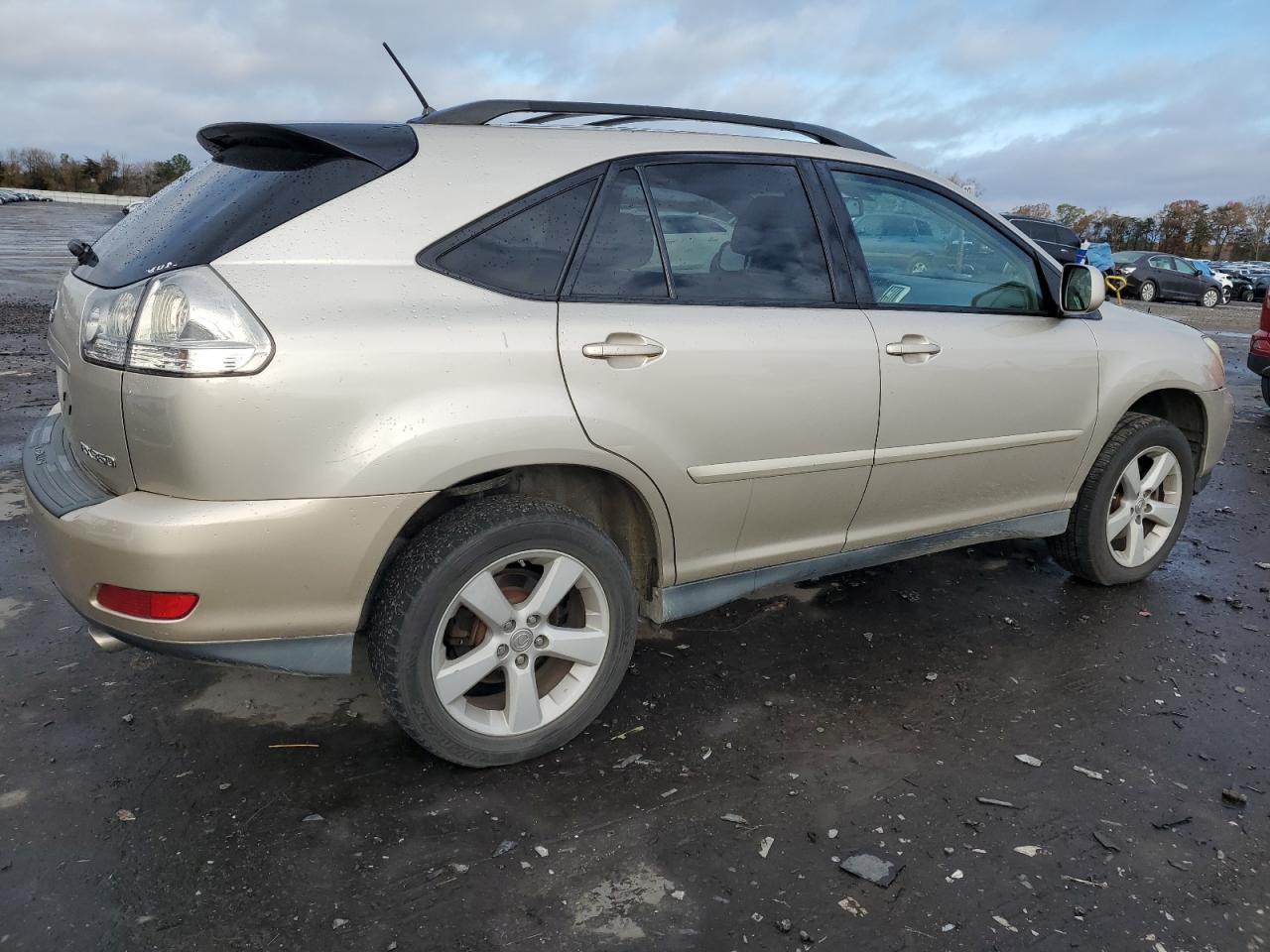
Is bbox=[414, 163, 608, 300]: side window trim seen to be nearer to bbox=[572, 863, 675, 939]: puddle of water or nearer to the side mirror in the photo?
bbox=[572, 863, 675, 939]: puddle of water

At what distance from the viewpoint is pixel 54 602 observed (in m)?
3.62

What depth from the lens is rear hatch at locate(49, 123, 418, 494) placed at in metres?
2.29

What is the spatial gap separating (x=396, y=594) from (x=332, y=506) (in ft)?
1.02

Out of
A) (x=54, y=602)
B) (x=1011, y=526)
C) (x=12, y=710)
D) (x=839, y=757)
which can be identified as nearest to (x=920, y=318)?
(x=1011, y=526)

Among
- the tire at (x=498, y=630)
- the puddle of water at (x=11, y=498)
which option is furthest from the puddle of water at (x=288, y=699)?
the puddle of water at (x=11, y=498)

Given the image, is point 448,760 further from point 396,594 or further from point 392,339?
point 392,339

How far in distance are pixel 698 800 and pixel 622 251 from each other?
157 cm

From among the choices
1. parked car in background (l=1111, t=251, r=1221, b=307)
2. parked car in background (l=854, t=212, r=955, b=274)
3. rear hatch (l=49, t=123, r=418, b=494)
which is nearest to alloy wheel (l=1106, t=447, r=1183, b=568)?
parked car in background (l=854, t=212, r=955, b=274)

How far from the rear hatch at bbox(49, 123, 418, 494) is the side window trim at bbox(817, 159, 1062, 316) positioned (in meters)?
1.45

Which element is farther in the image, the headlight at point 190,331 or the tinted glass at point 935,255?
the tinted glass at point 935,255

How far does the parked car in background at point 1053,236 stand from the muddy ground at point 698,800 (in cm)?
1610

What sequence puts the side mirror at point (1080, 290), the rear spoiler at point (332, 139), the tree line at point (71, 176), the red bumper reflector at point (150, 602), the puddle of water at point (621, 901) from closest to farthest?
1. the puddle of water at point (621, 901)
2. the red bumper reflector at point (150, 602)
3. the rear spoiler at point (332, 139)
4. the side mirror at point (1080, 290)
5. the tree line at point (71, 176)

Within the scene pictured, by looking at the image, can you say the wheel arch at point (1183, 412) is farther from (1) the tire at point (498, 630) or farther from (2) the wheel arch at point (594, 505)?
(1) the tire at point (498, 630)

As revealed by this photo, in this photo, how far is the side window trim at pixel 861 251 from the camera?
3.18 m
